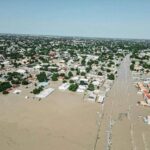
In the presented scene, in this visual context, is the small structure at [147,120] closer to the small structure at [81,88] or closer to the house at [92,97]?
the house at [92,97]

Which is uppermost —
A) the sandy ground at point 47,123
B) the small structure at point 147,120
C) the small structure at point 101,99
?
the small structure at point 101,99

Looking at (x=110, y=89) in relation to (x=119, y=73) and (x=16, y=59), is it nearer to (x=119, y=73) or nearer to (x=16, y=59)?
(x=119, y=73)

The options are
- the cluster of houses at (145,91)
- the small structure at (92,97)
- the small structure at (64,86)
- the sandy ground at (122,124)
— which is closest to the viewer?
the sandy ground at (122,124)

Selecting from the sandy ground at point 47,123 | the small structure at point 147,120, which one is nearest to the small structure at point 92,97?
the sandy ground at point 47,123

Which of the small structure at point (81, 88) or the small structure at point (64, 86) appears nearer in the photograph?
the small structure at point (81, 88)

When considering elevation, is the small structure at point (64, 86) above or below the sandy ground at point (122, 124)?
above

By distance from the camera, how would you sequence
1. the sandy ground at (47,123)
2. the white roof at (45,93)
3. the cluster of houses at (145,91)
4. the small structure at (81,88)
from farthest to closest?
1. the small structure at (81,88)
2. the white roof at (45,93)
3. the cluster of houses at (145,91)
4. the sandy ground at (47,123)

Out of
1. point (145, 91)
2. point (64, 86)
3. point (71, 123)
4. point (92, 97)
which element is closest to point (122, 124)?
point (71, 123)

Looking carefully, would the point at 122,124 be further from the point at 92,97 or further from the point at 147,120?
the point at 92,97
